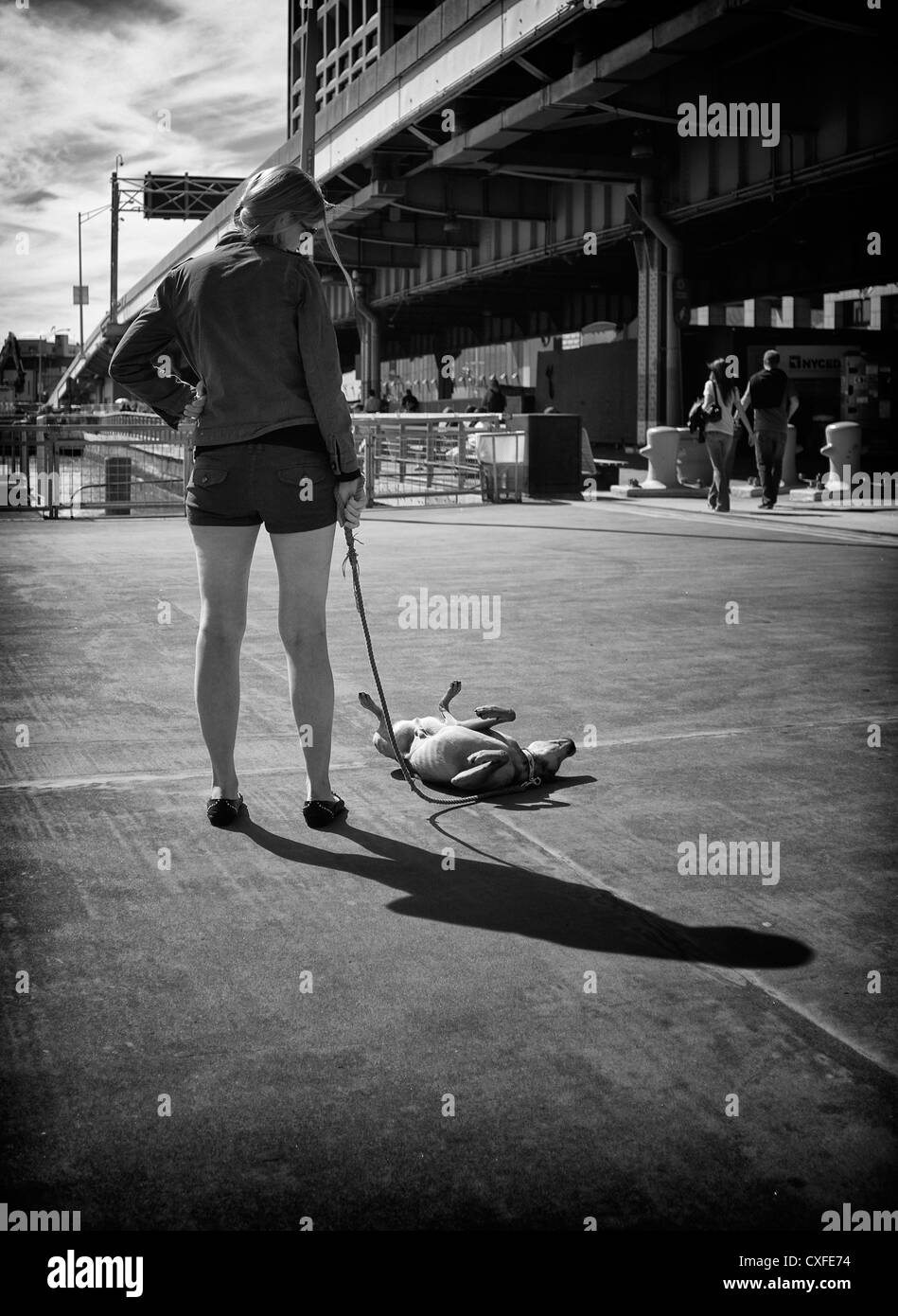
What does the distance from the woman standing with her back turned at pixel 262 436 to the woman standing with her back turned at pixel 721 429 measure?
13.6m

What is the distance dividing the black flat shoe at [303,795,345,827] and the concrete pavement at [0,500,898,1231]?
0.10 metres

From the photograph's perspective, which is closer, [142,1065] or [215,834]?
[142,1065]

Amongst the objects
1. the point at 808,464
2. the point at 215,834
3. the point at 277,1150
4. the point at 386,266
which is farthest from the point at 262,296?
the point at 386,266

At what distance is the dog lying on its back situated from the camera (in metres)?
4.54

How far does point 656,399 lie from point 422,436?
15.0 feet

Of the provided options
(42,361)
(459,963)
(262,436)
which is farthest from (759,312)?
(42,361)

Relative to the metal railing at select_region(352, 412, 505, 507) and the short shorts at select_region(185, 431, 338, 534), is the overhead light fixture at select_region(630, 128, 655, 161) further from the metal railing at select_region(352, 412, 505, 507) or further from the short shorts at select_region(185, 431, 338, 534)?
the short shorts at select_region(185, 431, 338, 534)

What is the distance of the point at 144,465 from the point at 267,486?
18099mm

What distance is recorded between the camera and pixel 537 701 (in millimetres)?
5957

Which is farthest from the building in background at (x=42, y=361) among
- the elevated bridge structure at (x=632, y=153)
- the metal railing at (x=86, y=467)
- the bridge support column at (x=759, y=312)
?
the metal railing at (x=86, y=467)

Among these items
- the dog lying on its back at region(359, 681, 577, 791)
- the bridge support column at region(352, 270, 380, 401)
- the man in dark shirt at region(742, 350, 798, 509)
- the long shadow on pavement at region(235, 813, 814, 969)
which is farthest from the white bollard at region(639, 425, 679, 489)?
the bridge support column at region(352, 270, 380, 401)

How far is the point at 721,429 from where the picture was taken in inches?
→ 704

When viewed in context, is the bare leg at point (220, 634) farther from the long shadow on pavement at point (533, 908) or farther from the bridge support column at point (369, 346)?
the bridge support column at point (369, 346)

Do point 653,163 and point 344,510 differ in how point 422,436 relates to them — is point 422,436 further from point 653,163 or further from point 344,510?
point 344,510
